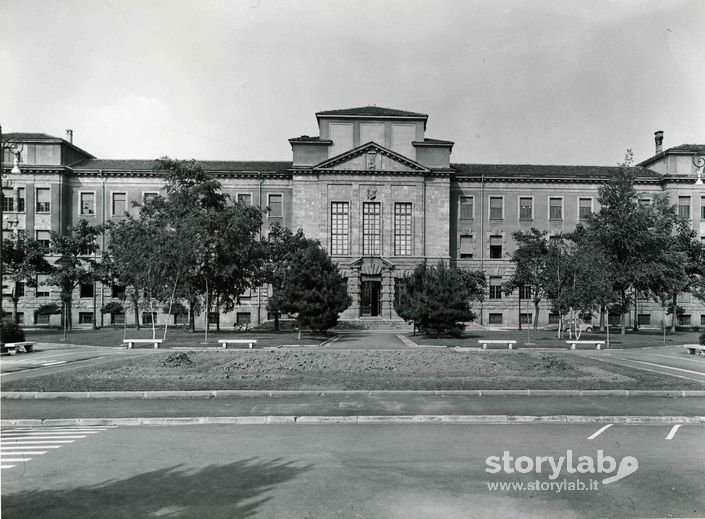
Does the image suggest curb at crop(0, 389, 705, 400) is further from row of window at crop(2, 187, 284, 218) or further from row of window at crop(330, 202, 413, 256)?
row of window at crop(330, 202, 413, 256)

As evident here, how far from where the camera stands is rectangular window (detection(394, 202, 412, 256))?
55.2m

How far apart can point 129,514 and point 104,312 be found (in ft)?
158

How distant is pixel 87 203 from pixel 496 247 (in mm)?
40511

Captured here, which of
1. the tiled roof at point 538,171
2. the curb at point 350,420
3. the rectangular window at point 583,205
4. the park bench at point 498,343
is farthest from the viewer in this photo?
the rectangular window at point 583,205

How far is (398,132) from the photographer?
5559 cm

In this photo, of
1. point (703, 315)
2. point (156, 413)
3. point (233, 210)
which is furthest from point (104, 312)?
point (703, 315)

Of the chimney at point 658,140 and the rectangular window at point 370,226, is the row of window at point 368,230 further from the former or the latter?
the chimney at point 658,140

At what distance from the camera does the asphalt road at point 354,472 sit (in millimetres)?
6617

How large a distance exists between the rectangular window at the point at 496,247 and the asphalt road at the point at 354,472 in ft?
155

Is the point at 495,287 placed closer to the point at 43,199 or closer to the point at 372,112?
the point at 372,112

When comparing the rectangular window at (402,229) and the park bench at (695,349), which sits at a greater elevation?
the rectangular window at (402,229)

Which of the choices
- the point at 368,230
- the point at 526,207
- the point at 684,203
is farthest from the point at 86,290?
the point at 684,203

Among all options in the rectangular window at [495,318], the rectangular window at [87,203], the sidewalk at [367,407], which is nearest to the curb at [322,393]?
the sidewalk at [367,407]

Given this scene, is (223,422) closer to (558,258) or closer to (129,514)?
(129,514)
